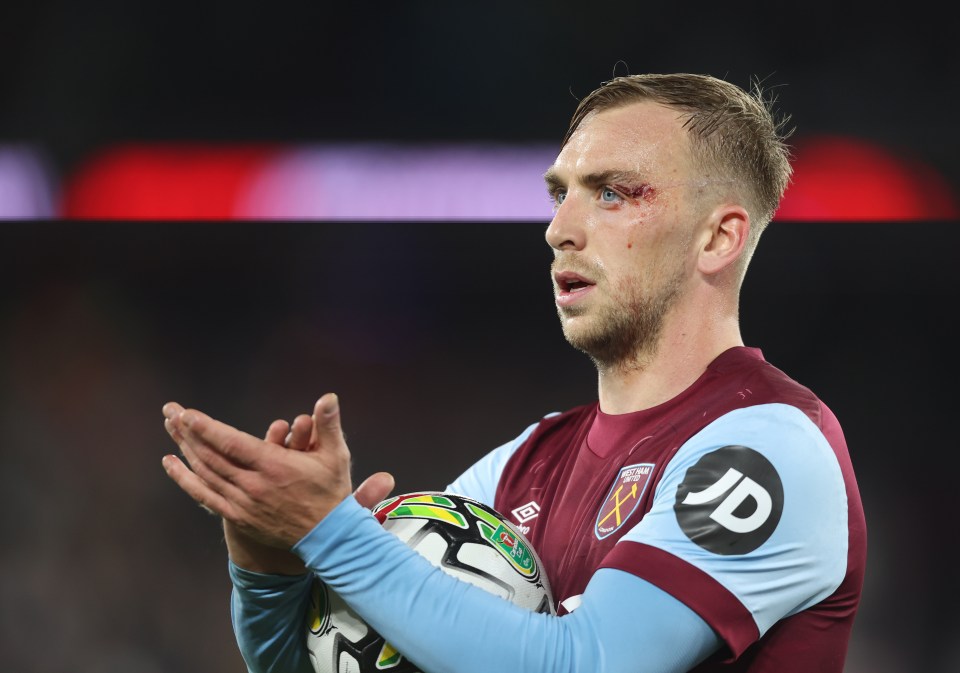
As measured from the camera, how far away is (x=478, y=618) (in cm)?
138

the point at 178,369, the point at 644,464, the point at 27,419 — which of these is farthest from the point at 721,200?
the point at 27,419

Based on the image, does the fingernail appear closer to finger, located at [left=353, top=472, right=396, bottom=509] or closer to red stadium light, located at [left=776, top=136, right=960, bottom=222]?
finger, located at [left=353, top=472, right=396, bottom=509]

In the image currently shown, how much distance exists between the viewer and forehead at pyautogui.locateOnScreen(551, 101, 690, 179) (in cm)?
192

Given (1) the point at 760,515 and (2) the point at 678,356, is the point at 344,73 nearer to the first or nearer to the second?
(2) the point at 678,356

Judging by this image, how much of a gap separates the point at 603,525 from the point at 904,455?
10.2ft

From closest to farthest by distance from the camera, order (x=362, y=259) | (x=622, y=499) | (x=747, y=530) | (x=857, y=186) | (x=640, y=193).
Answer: (x=747, y=530), (x=622, y=499), (x=640, y=193), (x=857, y=186), (x=362, y=259)

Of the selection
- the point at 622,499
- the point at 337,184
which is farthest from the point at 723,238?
the point at 337,184

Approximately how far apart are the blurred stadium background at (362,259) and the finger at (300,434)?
2849 mm

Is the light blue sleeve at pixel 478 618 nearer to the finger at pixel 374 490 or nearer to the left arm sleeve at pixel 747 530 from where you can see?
the left arm sleeve at pixel 747 530

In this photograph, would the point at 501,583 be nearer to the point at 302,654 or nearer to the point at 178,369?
the point at 302,654

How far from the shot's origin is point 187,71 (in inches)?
162

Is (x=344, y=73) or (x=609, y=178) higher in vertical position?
(x=344, y=73)

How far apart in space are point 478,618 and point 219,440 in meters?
0.42

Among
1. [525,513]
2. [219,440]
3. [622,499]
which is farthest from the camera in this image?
[525,513]
